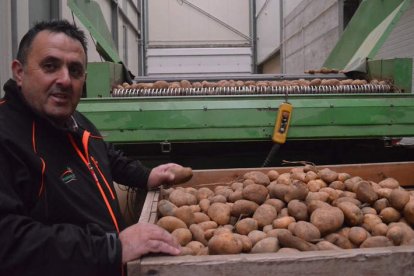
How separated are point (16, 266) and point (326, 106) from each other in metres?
2.39

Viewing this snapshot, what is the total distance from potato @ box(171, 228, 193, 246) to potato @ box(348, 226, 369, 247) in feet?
2.02

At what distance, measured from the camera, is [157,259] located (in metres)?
1.40

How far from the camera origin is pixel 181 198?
2143 millimetres

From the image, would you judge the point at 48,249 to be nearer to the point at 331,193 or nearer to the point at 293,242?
the point at 293,242

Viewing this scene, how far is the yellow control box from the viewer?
3131 mm

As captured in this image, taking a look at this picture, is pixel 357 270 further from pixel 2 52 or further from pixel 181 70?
pixel 181 70

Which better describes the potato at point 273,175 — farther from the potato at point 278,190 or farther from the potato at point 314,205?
the potato at point 314,205

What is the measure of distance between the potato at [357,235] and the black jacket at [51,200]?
2.88 ft

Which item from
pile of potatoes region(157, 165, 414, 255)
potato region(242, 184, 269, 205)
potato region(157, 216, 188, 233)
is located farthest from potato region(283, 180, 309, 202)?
potato region(157, 216, 188, 233)

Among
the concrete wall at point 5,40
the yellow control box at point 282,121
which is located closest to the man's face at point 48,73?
the yellow control box at point 282,121

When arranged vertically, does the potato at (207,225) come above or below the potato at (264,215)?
below

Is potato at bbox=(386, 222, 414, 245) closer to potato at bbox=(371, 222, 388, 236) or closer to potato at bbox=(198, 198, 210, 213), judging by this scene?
potato at bbox=(371, 222, 388, 236)

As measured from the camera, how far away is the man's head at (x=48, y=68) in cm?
170

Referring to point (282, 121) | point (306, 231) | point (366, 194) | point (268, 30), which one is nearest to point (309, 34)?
point (268, 30)
